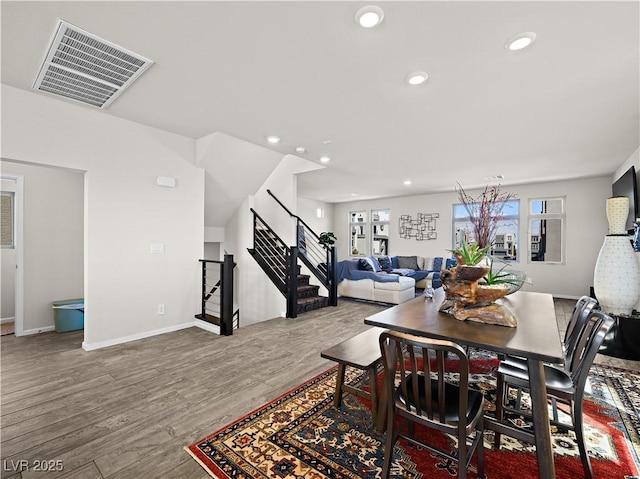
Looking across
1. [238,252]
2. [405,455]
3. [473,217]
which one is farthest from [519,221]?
[405,455]

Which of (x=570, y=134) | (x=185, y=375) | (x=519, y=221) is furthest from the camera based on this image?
(x=519, y=221)

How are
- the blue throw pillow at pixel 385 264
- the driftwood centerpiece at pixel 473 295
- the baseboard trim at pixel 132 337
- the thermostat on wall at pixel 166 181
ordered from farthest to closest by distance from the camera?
the blue throw pillow at pixel 385 264 → the thermostat on wall at pixel 166 181 → the baseboard trim at pixel 132 337 → the driftwood centerpiece at pixel 473 295

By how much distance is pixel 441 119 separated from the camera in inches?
133

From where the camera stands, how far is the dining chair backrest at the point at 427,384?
4.22 ft

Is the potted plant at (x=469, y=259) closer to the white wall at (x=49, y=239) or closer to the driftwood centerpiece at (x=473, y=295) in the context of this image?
the driftwood centerpiece at (x=473, y=295)

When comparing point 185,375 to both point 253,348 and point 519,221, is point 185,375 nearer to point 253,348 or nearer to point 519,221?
point 253,348

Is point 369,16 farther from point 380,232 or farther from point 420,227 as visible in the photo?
point 380,232

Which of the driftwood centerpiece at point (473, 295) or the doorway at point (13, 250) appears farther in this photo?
the doorway at point (13, 250)

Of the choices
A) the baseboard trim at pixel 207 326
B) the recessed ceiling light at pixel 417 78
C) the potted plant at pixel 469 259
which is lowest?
the baseboard trim at pixel 207 326

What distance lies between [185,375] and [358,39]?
10.4ft

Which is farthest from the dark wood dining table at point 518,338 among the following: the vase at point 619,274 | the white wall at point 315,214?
the white wall at point 315,214

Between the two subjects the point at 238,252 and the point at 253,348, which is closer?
the point at 253,348

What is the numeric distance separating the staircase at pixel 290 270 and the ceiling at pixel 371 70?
193cm

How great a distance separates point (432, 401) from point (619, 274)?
3.79 metres
